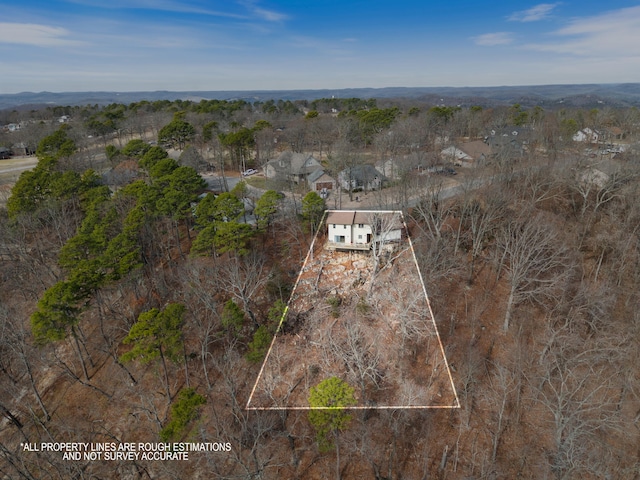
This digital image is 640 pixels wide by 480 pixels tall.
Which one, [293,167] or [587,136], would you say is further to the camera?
[587,136]

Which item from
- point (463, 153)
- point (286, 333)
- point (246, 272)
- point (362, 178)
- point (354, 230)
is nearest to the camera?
point (286, 333)

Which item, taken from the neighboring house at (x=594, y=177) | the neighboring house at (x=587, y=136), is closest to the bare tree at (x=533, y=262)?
the neighboring house at (x=594, y=177)

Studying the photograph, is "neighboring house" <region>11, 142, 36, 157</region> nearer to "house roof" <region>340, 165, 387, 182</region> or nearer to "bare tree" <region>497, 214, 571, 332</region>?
"house roof" <region>340, 165, 387, 182</region>

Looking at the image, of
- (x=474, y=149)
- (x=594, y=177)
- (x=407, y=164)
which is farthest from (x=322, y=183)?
(x=594, y=177)

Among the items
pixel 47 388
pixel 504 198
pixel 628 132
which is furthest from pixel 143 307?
pixel 628 132

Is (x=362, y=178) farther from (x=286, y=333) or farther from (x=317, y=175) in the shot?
(x=286, y=333)

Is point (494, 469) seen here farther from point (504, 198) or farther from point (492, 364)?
point (504, 198)
